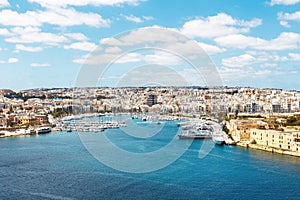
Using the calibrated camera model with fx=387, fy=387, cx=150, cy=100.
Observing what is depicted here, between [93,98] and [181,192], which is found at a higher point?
[93,98]

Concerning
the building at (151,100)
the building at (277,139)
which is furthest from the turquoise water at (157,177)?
the building at (151,100)

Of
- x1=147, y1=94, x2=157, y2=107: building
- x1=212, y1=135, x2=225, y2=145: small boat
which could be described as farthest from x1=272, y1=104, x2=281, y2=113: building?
x1=212, y1=135, x2=225, y2=145: small boat

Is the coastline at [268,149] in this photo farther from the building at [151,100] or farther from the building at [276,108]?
the building at [151,100]

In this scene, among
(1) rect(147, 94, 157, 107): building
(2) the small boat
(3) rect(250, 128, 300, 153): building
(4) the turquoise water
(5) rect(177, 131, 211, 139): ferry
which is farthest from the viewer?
(1) rect(147, 94, 157, 107): building

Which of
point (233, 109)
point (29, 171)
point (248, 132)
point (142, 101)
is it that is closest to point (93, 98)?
point (142, 101)

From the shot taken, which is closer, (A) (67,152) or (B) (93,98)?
(A) (67,152)

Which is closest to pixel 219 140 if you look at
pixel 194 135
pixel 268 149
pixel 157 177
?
pixel 268 149

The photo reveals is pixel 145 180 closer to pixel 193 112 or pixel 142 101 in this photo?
pixel 193 112

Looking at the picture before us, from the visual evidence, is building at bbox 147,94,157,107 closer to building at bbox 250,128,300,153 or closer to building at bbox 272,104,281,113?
building at bbox 272,104,281,113
